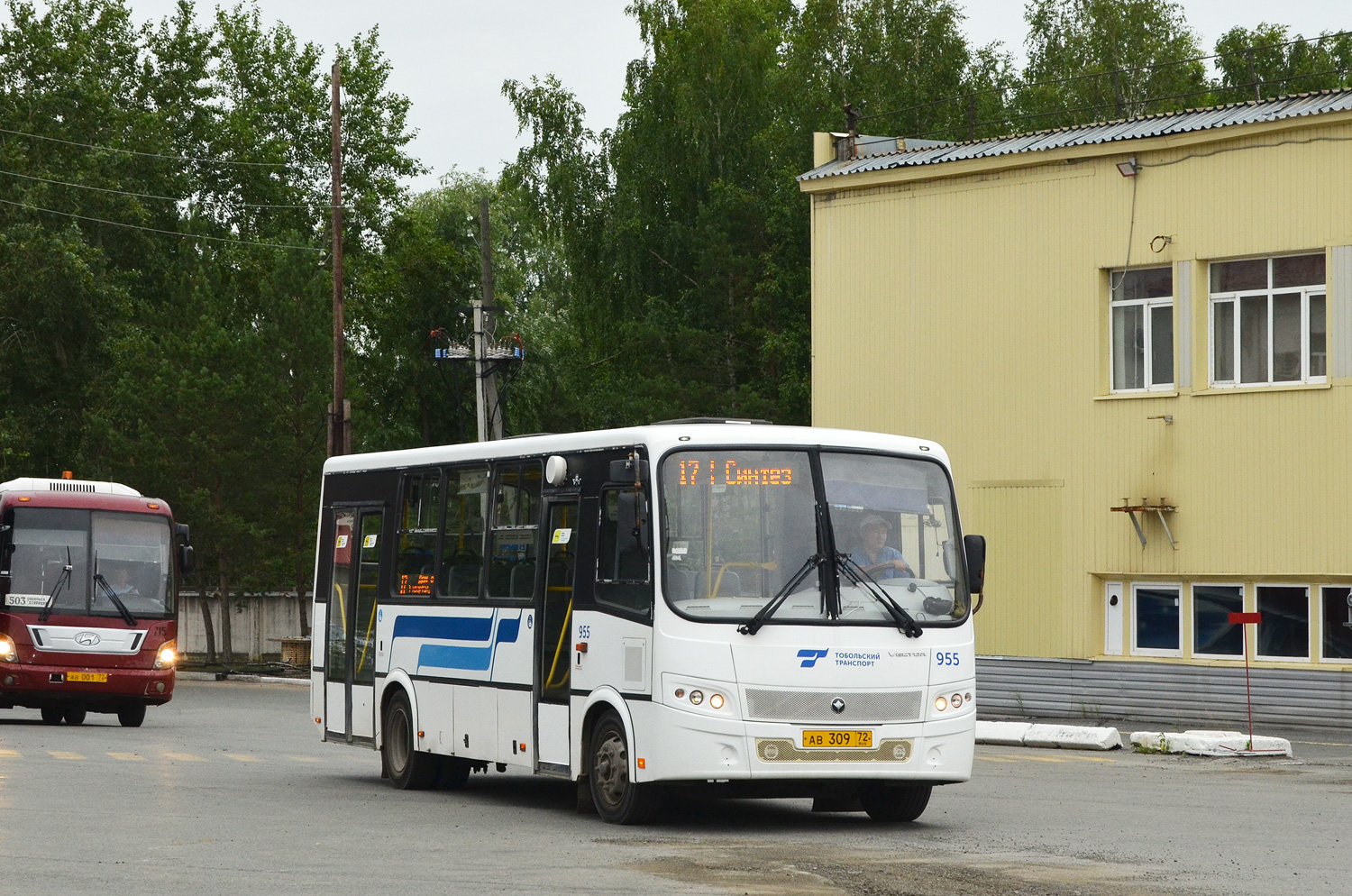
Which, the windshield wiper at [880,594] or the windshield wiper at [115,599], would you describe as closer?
the windshield wiper at [880,594]

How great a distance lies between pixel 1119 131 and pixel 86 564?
15376 millimetres

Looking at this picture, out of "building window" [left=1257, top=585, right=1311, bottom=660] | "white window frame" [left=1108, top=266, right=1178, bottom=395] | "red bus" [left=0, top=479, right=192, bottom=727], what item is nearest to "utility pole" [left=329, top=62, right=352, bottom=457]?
"red bus" [left=0, top=479, right=192, bottom=727]

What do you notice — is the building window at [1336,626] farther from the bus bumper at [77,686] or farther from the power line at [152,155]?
the power line at [152,155]

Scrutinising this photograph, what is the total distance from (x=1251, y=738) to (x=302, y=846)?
13.3 metres

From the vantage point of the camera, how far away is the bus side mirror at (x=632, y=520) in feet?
46.7

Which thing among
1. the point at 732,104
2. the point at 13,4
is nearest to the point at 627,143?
the point at 732,104

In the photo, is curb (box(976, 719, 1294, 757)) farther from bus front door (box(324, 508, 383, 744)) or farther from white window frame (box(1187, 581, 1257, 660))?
bus front door (box(324, 508, 383, 744))

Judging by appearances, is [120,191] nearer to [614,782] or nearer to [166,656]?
[166,656]

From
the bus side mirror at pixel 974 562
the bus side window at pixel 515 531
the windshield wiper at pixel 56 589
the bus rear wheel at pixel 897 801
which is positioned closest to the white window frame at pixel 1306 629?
the bus side mirror at pixel 974 562

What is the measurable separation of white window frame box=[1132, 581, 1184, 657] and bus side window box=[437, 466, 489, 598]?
14.6 metres

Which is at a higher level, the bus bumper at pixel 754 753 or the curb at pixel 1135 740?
the bus bumper at pixel 754 753

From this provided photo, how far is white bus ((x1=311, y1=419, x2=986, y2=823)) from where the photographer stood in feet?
45.7

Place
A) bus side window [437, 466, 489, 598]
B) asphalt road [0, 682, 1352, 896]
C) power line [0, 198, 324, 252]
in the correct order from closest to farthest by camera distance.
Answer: asphalt road [0, 682, 1352, 896] < bus side window [437, 466, 489, 598] < power line [0, 198, 324, 252]

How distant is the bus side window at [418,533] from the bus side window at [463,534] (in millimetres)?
200
